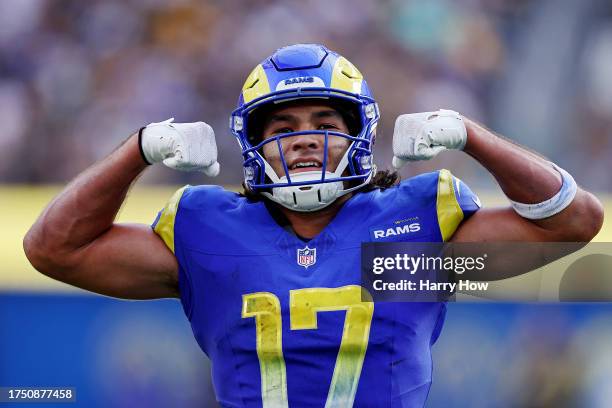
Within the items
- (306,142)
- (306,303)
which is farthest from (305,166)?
(306,303)

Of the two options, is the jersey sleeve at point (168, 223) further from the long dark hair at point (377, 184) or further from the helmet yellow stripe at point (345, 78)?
the helmet yellow stripe at point (345, 78)

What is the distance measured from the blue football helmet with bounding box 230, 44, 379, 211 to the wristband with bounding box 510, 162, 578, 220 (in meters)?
0.39

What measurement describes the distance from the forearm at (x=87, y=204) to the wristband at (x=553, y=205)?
867 millimetres

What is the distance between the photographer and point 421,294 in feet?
7.54

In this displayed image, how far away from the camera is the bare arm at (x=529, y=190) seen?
2.21 metres

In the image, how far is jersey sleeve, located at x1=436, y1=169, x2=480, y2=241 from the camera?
2322mm

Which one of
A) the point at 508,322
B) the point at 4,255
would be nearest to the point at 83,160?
the point at 4,255

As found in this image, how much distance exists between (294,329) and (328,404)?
0.58 ft

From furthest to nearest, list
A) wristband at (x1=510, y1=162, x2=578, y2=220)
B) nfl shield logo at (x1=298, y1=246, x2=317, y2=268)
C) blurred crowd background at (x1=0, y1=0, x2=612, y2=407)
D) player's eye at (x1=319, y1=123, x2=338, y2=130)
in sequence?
blurred crowd background at (x1=0, y1=0, x2=612, y2=407), player's eye at (x1=319, y1=123, x2=338, y2=130), nfl shield logo at (x1=298, y1=246, x2=317, y2=268), wristband at (x1=510, y1=162, x2=578, y2=220)

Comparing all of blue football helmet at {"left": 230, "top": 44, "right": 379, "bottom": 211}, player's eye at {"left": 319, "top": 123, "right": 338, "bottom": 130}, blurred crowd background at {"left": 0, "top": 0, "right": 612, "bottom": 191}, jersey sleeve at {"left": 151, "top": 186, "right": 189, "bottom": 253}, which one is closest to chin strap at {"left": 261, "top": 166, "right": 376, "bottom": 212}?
blue football helmet at {"left": 230, "top": 44, "right": 379, "bottom": 211}

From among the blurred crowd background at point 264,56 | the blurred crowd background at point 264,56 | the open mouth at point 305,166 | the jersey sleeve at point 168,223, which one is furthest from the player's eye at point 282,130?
the blurred crowd background at point 264,56

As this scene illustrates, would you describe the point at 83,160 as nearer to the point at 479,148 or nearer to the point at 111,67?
the point at 111,67

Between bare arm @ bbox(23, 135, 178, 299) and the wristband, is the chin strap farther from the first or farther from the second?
the wristband

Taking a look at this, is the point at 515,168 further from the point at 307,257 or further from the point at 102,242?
the point at 102,242
